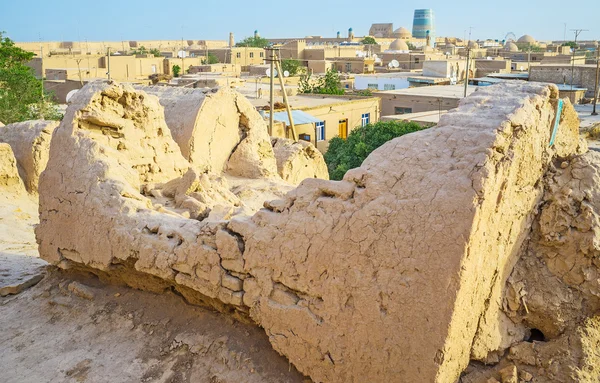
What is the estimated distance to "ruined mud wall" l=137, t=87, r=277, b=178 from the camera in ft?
25.5

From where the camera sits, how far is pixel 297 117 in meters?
18.4

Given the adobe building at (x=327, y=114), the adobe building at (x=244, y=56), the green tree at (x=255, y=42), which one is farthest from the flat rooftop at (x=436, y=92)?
the green tree at (x=255, y=42)

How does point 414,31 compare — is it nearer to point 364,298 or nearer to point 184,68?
point 184,68

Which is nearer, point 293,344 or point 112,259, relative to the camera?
point 293,344

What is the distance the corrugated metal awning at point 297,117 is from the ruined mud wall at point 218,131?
28.5 ft

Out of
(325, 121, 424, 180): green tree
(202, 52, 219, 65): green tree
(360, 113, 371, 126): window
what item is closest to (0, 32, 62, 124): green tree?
(325, 121, 424, 180): green tree

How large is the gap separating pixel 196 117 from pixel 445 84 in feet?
72.6

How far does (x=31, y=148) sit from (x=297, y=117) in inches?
384

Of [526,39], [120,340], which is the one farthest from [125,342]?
[526,39]

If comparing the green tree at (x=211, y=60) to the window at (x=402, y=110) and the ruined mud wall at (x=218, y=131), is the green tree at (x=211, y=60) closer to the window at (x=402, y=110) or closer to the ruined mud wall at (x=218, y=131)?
the window at (x=402, y=110)

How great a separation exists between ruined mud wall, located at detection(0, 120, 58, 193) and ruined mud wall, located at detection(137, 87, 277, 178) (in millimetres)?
2181

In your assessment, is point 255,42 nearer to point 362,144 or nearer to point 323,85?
point 323,85

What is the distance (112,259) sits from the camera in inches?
203

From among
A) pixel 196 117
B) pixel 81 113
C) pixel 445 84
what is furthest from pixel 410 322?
pixel 445 84
